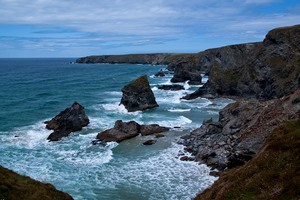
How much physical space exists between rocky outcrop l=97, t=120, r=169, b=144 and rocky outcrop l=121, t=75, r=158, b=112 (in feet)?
65.8

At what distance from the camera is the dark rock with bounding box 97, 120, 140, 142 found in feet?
174

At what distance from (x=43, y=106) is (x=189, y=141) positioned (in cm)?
4379

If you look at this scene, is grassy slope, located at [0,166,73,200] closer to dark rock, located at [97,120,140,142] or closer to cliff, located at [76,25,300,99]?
dark rock, located at [97,120,140,142]

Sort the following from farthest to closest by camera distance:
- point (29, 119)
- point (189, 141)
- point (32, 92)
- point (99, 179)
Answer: point (32, 92)
point (29, 119)
point (189, 141)
point (99, 179)

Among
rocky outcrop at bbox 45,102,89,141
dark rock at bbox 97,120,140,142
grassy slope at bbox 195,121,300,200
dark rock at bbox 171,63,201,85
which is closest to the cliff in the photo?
dark rock at bbox 171,63,201,85

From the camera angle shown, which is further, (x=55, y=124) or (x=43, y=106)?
(x=43, y=106)

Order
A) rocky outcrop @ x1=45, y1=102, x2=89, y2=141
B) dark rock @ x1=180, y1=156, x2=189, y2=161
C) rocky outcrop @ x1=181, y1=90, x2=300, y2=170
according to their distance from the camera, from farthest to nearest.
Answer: rocky outcrop @ x1=45, y1=102, x2=89, y2=141
dark rock @ x1=180, y1=156, x2=189, y2=161
rocky outcrop @ x1=181, y1=90, x2=300, y2=170

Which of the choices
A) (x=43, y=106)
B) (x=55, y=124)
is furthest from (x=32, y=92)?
(x=55, y=124)

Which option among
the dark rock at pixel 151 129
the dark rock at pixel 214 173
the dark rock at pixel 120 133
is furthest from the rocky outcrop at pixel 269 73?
the dark rock at pixel 214 173

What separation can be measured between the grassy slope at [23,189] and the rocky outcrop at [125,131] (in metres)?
28.6

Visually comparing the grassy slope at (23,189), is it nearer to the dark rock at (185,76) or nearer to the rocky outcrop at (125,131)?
the rocky outcrop at (125,131)

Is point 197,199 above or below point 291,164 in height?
below

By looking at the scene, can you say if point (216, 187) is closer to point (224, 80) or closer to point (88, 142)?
point (88, 142)

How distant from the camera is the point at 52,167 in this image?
138ft
